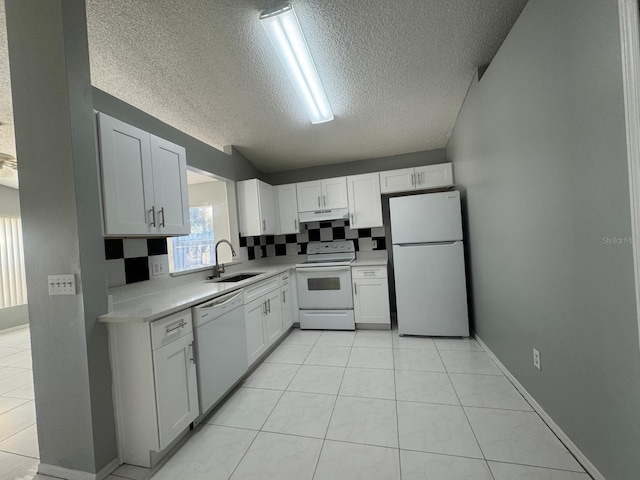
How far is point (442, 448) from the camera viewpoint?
1407 mm

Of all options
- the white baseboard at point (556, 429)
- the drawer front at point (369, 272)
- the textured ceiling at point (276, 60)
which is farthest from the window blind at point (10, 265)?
the white baseboard at point (556, 429)

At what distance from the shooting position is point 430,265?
113 inches

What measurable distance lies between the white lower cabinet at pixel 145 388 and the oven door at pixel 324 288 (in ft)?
6.56

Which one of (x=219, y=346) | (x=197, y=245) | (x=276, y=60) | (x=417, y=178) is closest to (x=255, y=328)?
(x=219, y=346)

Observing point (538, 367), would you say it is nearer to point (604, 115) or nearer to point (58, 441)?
point (604, 115)

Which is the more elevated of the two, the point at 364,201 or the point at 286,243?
the point at 364,201

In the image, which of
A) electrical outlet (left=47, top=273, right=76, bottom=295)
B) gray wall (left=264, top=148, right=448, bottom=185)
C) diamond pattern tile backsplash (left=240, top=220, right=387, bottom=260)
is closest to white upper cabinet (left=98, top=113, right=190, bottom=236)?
electrical outlet (left=47, top=273, right=76, bottom=295)

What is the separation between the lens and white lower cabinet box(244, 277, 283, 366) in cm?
236

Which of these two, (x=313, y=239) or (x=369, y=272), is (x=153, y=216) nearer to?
(x=369, y=272)

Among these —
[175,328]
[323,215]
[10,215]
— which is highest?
[10,215]

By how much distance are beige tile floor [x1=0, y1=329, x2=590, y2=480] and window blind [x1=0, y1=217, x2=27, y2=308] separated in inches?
103

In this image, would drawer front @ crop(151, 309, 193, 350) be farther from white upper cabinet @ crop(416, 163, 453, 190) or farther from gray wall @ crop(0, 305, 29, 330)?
gray wall @ crop(0, 305, 29, 330)

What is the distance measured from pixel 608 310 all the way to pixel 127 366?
224 centimetres

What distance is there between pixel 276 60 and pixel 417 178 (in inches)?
85.9
